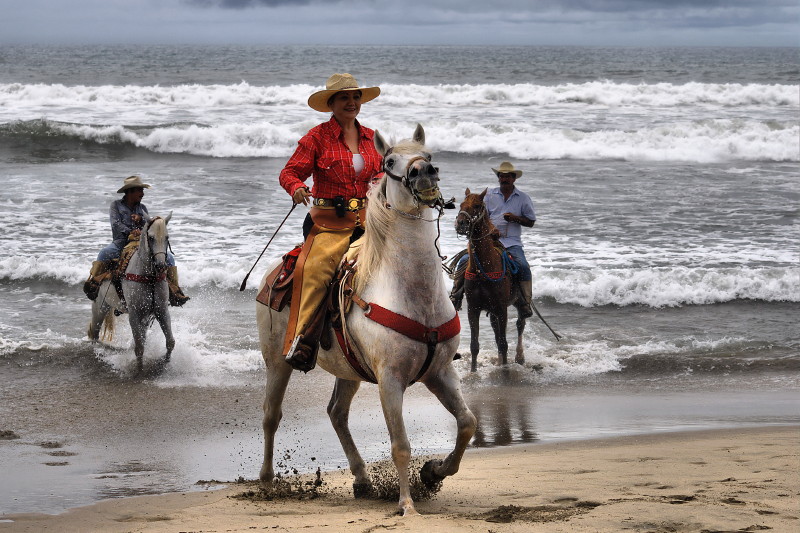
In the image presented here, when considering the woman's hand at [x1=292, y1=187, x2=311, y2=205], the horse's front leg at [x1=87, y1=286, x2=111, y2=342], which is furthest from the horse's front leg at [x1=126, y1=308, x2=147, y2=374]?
the woman's hand at [x1=292, y1=187, x2=311, y2=205]

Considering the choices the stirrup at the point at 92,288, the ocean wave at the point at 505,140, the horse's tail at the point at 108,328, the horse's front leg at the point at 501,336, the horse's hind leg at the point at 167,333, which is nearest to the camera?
the horse's hind leg at the point at 167,333

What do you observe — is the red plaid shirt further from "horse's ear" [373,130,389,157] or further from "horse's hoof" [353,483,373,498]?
"horse's hoof" [353,483,373,498]

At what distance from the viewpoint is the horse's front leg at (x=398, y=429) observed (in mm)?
5094

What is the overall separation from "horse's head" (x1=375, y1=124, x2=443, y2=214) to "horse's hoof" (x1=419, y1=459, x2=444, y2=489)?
161cm

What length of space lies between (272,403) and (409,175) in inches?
94.4

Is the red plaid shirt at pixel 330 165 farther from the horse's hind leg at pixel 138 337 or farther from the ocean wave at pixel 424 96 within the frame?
the ocean wave at pixel 424 96

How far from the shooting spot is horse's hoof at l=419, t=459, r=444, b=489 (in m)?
5.61

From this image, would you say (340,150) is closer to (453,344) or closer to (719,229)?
(453,344)

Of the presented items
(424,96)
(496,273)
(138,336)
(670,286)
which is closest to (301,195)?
(496,273)

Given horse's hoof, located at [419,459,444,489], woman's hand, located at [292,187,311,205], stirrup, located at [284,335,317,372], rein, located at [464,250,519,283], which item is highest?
woman's hand, located at [292,187,311,205]

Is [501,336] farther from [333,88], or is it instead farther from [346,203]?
[333,88]

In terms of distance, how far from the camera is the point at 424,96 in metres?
43.6

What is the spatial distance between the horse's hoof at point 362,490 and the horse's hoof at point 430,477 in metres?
0.42

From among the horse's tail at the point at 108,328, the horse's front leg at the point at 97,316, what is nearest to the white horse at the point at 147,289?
the horse's front leg at the point at 97,316
